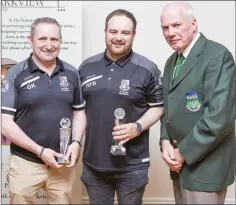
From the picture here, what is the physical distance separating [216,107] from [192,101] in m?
0.14

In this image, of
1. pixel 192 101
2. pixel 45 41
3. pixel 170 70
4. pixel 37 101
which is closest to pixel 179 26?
pixel 170 70

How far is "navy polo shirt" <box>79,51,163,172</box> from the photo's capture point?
2047mm

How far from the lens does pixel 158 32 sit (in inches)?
121

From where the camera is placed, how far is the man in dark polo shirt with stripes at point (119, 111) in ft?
6.68

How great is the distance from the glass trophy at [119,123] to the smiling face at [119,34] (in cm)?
33

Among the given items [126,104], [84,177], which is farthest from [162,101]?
[84,177]

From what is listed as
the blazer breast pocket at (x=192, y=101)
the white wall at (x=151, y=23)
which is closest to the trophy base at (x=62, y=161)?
the blazer breast pocket at (x=192, y=101)

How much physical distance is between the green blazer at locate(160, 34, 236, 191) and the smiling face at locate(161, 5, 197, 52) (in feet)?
0.21

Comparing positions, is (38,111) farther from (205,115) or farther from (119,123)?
(205,115)

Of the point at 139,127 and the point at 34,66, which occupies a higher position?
the point at 34,66

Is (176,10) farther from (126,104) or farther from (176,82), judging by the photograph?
Answer: (126,104)

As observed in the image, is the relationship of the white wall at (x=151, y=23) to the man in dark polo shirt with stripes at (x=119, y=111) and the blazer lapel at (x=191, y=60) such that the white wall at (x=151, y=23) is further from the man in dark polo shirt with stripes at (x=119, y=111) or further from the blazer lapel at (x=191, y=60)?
the blazer lapel at (x=191, y=60)

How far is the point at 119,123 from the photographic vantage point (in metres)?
2.03

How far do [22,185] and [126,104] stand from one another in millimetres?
760
